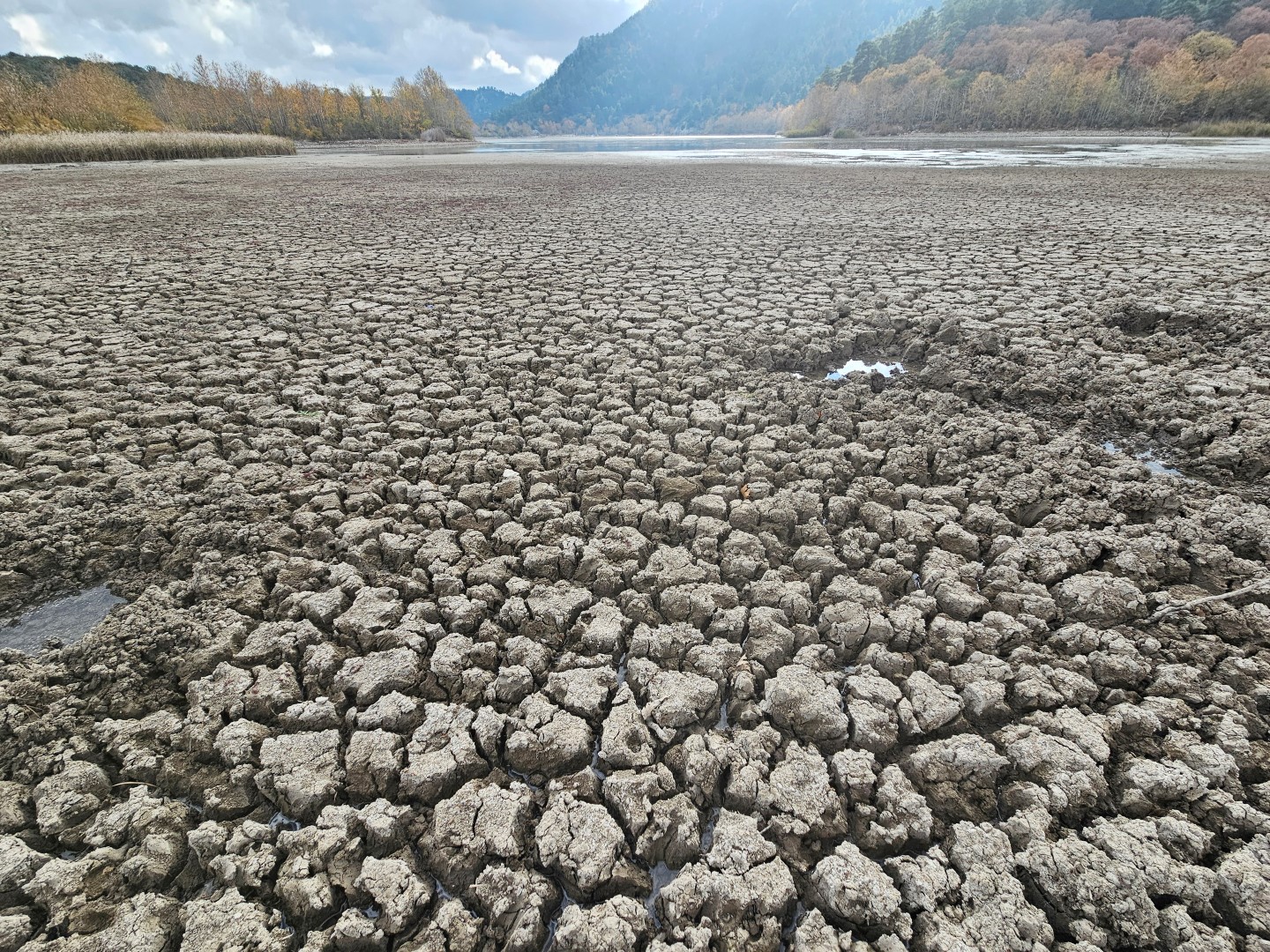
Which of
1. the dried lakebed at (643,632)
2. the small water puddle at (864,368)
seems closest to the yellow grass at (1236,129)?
the dried lakebed at (643,632)

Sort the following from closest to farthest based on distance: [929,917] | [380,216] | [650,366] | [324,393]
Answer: [929,917], [324,393], [650,366], [380,216]

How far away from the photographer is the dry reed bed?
2012 centimetres

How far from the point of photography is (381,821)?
152 centimetres

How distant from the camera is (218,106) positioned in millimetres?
49312

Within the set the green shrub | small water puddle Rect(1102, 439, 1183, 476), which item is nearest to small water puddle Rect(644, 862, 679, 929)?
small water puddle Rect(1102, 439, 1183, 476)

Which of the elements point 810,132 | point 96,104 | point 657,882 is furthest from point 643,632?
point 810,132

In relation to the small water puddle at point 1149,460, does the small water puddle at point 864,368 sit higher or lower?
higher

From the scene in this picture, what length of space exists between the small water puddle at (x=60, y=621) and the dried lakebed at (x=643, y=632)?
3.1 inches

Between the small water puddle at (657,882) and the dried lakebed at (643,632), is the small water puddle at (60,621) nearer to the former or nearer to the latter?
the dried lakebed at (643,632)

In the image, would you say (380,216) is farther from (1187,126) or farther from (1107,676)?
(1187,126)

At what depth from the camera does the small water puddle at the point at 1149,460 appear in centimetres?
301

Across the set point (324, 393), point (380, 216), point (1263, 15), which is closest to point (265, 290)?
point (324, 393)

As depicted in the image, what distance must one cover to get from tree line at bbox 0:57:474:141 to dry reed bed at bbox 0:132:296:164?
478cm

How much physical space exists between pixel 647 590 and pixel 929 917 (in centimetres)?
123
